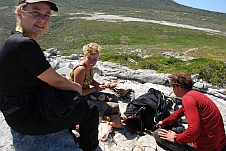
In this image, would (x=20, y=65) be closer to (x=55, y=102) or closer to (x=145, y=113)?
(x=55, y=102)

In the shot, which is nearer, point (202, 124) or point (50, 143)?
point (50, 143)

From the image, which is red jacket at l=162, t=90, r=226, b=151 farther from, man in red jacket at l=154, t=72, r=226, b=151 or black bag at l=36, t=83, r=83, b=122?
black bag at l=36, t=83, r=83, b=122

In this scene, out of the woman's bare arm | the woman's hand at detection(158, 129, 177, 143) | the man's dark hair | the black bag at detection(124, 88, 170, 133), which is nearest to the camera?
the woman's bare arm

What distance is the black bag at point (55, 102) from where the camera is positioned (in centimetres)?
279

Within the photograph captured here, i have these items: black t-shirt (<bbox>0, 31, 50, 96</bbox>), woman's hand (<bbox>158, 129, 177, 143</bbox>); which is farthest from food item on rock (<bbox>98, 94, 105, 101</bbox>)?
black t-shirt (<bbox>0, 31, 50, 96</bbox>)

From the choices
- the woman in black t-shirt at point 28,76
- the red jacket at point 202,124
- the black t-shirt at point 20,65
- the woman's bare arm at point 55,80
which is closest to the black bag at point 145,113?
the red jacket at point 202,124

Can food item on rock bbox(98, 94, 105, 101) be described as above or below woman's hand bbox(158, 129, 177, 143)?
above

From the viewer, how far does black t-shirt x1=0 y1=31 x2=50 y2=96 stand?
2461 mm

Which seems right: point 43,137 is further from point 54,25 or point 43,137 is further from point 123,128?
point 54,25

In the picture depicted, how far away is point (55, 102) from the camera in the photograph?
2787 mm

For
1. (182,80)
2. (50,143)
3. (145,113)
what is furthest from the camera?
(145,113)

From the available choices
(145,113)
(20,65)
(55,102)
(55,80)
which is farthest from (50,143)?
(145,113)

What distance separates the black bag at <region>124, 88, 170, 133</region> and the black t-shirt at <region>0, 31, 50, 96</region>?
248 cm

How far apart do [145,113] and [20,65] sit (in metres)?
3.07
